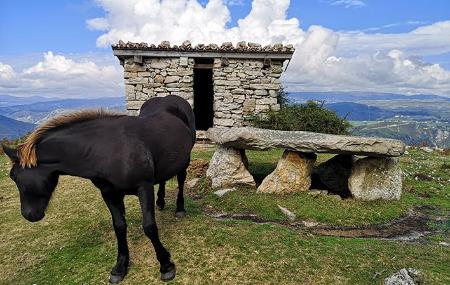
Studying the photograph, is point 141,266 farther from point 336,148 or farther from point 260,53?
point 260,53

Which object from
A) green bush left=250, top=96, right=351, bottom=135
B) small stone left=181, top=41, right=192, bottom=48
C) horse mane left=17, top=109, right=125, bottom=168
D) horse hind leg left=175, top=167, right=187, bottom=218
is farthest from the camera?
small stone left=181, top=41, right=192, bottom=48

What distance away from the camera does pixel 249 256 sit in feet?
21.2

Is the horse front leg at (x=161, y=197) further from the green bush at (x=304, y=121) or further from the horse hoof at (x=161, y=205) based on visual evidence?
the green bush at (x=304, y=121)

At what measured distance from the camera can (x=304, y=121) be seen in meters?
17.1

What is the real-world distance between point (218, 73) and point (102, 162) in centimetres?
1306

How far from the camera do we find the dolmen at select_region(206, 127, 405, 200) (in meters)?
9.52

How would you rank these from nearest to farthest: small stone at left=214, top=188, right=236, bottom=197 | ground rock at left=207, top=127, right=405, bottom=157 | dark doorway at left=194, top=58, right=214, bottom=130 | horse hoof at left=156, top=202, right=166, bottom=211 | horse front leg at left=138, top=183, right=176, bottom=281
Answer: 1. horse front leg at left=138, top=183, right=176, bottom=281
2. horse hoof at left=156, top=202, right=166, bottom=211
3. ground rock at left=207, top=127, right=405, bottom=157
4. small stone at left=214, top=188, right=236, bottom=197
5. dark doorway at left=194, top=58, right=214, bottom=130

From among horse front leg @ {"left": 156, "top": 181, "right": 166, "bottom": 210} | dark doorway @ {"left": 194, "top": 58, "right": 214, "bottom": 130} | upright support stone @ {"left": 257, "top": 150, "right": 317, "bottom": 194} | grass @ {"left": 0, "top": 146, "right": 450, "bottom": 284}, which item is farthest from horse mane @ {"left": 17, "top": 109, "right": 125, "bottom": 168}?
dark doorway @ {"left": 194, "top": 58, "right": 214, "bottom": 130}

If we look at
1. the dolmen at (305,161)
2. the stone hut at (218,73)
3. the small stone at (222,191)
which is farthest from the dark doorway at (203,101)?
the small stone at (222,191)

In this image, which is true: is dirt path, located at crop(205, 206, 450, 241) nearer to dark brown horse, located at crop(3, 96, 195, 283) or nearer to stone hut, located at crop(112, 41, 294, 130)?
dark brown horse, located at crop(3, 96, 195, 283)

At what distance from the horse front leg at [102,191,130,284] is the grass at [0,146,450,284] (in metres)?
0.19

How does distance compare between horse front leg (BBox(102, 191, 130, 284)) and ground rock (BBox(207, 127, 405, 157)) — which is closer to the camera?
horse front leg (BBox(102, 191, 130, 284))

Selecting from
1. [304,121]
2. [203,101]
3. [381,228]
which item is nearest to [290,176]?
[381,228]

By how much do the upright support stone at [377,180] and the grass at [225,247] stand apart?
0.98 ft
